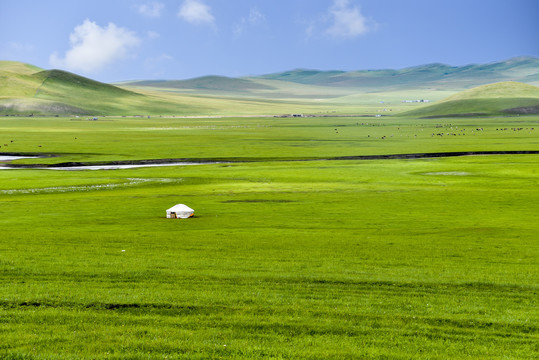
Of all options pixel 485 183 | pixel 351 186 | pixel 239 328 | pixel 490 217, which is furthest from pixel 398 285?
pixel 485 183

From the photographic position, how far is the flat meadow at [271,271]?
51.6 feet

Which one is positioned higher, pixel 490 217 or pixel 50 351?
pixel 50 351

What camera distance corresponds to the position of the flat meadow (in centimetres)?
1573

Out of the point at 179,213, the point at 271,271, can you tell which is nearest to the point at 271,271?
the point at 271,271

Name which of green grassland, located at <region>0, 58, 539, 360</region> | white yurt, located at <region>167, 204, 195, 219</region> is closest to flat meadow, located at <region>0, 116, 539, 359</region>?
green grassland, located at <region>0, 58, 539, 360</region>

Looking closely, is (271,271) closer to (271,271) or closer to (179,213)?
(271,271)

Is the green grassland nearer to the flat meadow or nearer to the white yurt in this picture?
the flat meadow

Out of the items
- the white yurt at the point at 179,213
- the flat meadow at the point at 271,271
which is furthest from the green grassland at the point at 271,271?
the white yurt at the point at 179,213

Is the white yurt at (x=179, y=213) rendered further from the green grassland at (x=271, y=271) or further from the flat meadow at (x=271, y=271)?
the green grassland at (x=271, y=271)

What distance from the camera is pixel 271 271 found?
23.8m

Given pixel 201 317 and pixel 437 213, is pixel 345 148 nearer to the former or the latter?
pixel 437 213

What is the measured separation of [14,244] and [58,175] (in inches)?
1960

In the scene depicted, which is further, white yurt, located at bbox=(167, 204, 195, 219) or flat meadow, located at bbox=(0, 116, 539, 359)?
white yurt, located at bbox=(167, 204, 195, 219)

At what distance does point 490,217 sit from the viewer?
141 feet
